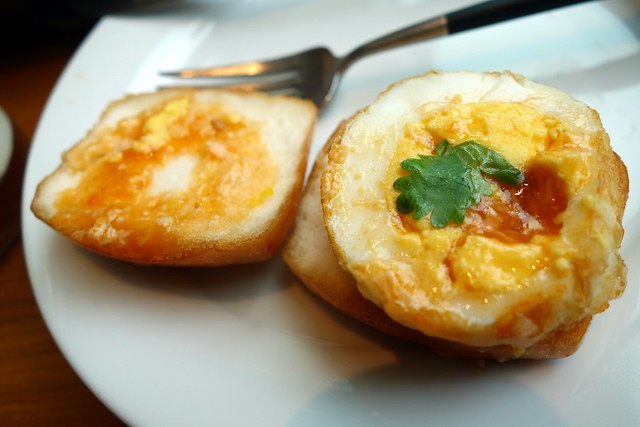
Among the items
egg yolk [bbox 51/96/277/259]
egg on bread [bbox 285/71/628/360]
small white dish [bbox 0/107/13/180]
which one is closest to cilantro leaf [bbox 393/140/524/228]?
egg on bread [bbox 285/71/628/360]

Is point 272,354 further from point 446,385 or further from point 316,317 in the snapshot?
point 446,385

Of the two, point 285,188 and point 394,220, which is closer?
point 394,220

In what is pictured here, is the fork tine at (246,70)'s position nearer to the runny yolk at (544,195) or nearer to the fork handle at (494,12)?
the fork handle at (494,12)

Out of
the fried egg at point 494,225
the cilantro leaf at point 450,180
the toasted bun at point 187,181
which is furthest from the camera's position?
the toasted bun at point 187,181

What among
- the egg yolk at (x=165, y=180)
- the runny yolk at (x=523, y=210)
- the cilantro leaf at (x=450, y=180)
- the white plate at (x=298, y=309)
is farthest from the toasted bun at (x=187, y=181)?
the runny yolk at (x=523, y=210)

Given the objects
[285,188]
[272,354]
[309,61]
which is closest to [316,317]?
[272,354]

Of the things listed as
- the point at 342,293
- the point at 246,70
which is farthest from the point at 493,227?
the point at 246,70

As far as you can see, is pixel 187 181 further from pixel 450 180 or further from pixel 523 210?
pixel 523 210
